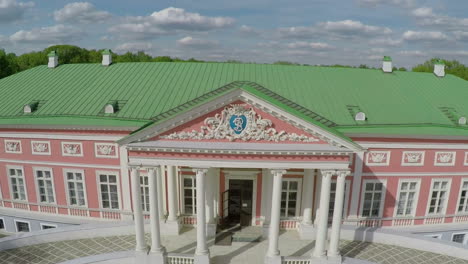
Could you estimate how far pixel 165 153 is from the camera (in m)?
12.5

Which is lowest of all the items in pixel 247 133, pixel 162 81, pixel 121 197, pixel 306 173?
pixel 121 197

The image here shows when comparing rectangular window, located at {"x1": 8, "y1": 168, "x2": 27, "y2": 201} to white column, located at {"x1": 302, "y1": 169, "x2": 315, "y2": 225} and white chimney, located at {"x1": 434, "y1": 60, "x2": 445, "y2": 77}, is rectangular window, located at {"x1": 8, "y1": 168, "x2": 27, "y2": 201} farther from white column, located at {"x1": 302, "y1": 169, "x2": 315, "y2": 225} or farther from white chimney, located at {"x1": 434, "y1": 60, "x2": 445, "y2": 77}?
white chimney, located at {"x1": 434, "y1": 60, "x2": 445, "y2": 77}

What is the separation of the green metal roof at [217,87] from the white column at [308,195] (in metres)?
3.10

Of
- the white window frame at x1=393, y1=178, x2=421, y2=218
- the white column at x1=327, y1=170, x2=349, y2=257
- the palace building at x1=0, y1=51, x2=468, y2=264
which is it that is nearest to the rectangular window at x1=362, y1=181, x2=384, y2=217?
the palace building at x1=0, y1=51, x2=468, y2=264

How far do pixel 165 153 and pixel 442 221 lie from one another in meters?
16.7

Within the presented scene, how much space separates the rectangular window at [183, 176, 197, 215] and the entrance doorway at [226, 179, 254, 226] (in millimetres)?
1933

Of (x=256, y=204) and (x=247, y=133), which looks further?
(x=256, y=204)

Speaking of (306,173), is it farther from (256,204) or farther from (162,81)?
(162,81)

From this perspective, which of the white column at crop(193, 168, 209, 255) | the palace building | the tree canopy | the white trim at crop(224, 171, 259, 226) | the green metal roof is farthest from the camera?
the tree canopy

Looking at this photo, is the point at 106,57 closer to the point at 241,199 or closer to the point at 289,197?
the point at 241,199

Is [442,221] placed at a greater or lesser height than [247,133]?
lesser

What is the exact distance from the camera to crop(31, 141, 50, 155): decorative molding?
17219 mm

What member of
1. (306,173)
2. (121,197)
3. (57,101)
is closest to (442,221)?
(306,173)

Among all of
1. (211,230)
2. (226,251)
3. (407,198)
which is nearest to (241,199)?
(211,230)
